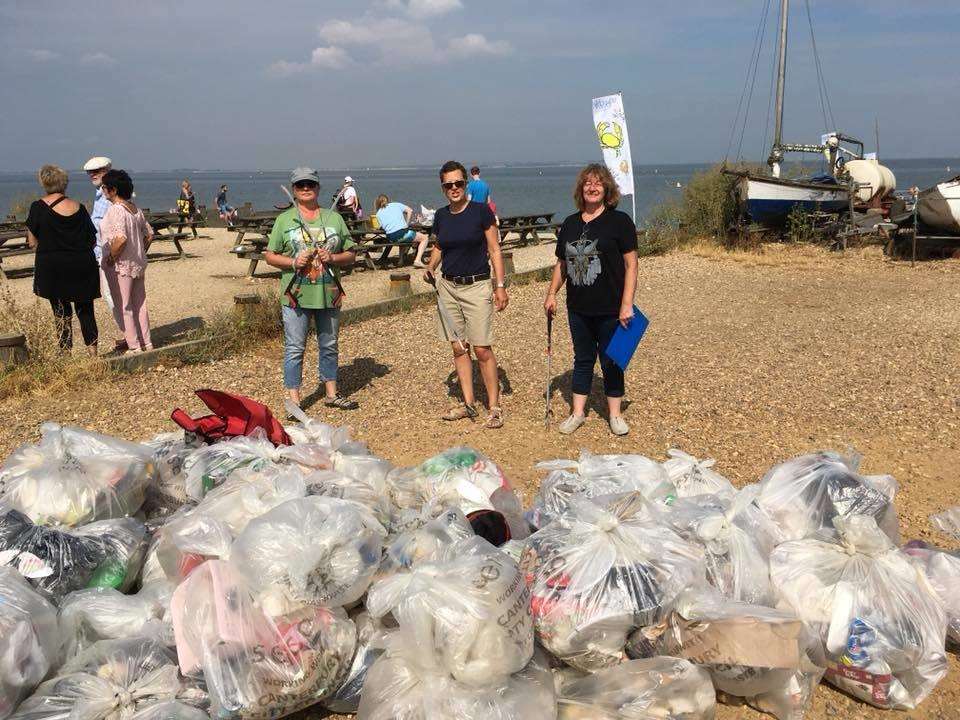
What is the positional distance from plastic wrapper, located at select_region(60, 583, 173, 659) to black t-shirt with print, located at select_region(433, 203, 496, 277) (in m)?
2.84

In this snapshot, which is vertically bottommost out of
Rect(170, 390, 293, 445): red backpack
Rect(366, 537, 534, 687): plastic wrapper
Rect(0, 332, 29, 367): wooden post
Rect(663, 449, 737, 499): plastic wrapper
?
Rect(663, 449, 737, 499): plastic wrapper

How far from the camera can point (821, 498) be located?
3.22 meters

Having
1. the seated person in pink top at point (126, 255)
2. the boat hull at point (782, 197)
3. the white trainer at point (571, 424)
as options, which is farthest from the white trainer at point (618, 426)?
the boat hull at point (782, 197)

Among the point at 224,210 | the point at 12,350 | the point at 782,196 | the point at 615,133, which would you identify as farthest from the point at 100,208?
the point at 224,210

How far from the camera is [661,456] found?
4.78 metres

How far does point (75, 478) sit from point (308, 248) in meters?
2.33

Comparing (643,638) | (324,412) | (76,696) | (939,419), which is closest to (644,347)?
(939,419)

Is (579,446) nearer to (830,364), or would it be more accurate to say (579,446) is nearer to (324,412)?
(324,412)

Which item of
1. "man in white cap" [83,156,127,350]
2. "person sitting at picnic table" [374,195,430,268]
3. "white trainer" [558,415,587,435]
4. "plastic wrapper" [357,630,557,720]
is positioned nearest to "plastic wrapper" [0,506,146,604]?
"plastic wrapper" [357,630,557,720]

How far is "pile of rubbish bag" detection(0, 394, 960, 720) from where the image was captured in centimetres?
235

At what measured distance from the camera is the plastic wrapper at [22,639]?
2354mm

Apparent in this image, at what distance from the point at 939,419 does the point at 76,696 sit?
16.9 ft

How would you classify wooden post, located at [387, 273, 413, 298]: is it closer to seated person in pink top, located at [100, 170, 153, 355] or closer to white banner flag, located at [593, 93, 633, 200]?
seated person in pink top, located at [100, 170, 153, 355]

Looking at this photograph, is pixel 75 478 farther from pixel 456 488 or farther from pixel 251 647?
pixel 456 488
